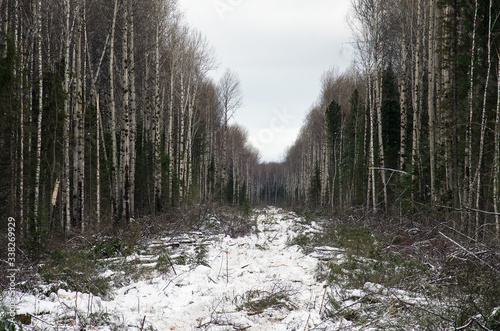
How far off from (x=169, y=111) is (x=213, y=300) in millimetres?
11714

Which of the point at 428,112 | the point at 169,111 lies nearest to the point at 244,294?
the point at 428,112

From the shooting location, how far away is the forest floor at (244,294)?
332 cm

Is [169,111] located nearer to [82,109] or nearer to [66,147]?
[82,109]

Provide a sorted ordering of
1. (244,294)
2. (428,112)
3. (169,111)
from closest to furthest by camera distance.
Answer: (244,294) → (428,112) → (169,111)

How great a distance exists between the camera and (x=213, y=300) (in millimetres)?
4465

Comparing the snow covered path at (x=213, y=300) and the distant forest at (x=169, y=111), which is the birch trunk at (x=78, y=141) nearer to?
the distant forest at (x=169, y=111)

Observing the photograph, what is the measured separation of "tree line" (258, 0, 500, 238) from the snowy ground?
8.53ft

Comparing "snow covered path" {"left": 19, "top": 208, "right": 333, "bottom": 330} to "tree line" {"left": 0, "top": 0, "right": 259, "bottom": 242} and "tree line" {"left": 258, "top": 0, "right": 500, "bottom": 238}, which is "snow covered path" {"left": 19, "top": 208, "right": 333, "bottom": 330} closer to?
"tree line" {"left": 258, "top": 0, "right": 500, "bottom": 238}

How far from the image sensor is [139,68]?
58.3 feet

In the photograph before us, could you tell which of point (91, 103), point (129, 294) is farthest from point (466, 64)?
point (91, 103)

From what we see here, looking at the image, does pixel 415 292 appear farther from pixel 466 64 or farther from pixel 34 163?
pixel 34 163

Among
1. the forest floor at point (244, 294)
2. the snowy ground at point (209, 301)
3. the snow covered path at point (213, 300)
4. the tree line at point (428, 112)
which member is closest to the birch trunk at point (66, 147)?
the forest floor at point (244, 294)

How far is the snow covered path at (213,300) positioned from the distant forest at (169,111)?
107 inches

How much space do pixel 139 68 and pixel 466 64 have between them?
602 inches
